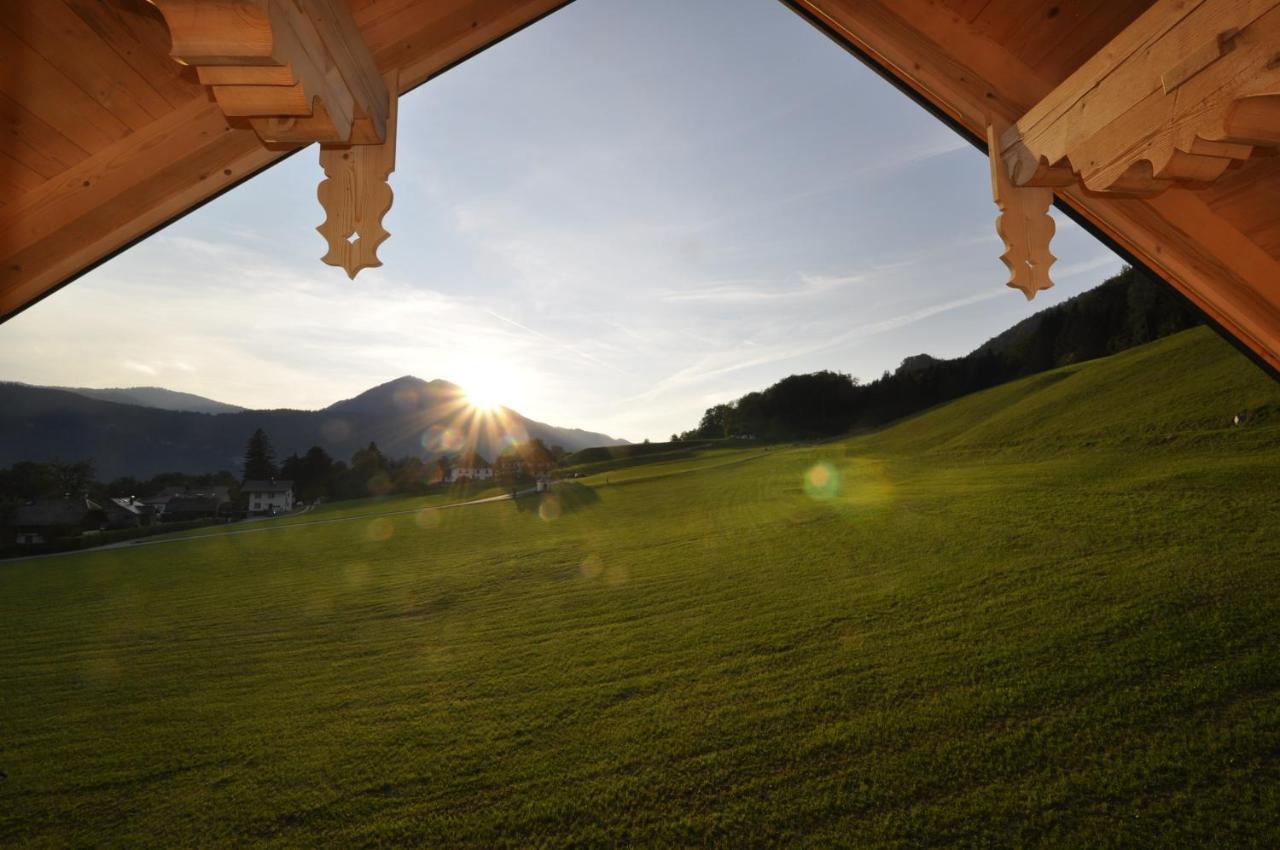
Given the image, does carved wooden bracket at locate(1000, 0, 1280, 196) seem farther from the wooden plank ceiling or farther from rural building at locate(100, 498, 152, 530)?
rural building at locate(100, 498, 152, 530)

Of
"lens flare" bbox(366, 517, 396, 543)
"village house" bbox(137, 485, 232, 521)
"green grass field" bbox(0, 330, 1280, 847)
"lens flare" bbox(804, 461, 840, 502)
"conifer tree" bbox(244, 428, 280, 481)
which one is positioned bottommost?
"green grass field" bbox(0, 330, 1280, 847)

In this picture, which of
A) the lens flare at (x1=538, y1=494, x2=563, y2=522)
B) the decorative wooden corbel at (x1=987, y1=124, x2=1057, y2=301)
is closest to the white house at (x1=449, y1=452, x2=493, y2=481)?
the lens flare at (x1=538, y1=494, x2=563, y2=522)

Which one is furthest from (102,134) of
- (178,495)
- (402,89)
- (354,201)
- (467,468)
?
(178,495)

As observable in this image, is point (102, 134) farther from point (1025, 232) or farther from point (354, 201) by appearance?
point (1025, 232)

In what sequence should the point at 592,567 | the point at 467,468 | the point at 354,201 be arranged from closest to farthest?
the point at 354,201 → the point at 592,567 → the point at 467,468

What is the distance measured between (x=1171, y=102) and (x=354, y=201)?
2.95m

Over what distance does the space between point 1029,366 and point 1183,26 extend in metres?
82.0

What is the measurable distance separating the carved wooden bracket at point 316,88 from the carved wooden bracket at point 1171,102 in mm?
2740

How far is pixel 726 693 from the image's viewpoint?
6.29m

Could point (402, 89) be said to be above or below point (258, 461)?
below

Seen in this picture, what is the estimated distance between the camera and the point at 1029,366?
221ft

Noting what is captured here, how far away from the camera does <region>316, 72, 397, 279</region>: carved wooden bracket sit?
2.11 m

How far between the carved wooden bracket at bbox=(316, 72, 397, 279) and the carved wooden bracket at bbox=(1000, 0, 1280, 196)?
8.98 ft

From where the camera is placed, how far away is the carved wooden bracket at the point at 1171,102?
1.51 metres
